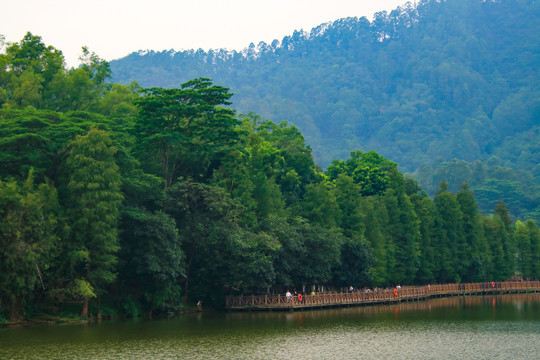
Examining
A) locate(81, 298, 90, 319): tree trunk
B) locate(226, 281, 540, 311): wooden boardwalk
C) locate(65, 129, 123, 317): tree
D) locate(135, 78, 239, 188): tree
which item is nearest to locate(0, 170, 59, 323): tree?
locate(65, 129, 123, 317): tree

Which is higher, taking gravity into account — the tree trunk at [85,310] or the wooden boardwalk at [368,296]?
the wooden boardwalk at [368,296]

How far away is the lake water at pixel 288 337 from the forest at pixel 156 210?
3.76 m

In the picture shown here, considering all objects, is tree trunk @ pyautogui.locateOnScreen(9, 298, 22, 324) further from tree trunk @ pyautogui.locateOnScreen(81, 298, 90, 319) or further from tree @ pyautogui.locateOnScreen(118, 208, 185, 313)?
tree @ pyautogui.locateOnScreen(118, 208, 185, 313)

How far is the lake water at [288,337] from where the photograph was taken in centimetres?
3378

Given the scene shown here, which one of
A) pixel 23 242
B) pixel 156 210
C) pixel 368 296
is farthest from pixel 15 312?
pixel 368 296

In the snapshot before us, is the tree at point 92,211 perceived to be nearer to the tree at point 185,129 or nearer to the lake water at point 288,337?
the lake water at point 288,337

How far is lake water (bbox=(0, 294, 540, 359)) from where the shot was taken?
111 ft

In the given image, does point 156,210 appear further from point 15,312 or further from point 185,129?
point 15,312

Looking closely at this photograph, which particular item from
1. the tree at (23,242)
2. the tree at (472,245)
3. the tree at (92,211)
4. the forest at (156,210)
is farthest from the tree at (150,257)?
the tree at (472,245)

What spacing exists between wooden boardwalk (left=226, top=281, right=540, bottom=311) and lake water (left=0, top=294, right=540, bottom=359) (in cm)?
289

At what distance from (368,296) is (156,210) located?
87.3 feet

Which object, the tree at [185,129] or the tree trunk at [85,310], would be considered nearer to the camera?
the tree trunk at [85,310]

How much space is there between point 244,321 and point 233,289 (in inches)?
415

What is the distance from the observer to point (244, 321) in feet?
161
